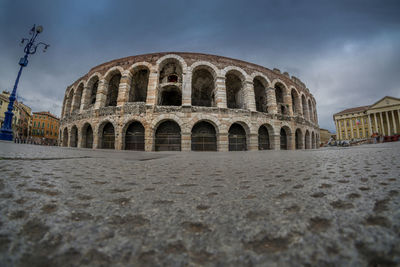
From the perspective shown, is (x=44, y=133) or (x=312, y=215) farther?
(x=44, y=133)

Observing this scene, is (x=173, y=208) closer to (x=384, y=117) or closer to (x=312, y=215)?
(x=312, y=215)

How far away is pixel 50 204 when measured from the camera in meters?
0.48

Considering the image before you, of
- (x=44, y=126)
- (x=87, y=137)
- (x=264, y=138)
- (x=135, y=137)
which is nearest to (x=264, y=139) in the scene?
(x=264, y=138)

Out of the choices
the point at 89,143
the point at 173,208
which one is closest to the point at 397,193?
the point at 173,208

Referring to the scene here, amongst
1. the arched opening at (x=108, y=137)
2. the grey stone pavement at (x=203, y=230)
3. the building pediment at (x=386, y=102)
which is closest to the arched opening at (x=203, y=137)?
the arched opening at (x=108, y=137)

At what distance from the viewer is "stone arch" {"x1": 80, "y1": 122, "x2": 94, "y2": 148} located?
10878 millimetres

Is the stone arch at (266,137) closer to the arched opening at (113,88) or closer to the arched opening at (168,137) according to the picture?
the arched opening at (168,137)

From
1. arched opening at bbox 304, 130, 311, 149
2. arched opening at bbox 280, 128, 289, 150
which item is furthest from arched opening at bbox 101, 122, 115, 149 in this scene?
arched opening at bbox 304, 130, 311, 149

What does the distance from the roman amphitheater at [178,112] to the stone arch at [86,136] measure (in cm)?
6

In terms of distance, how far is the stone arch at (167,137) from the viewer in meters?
9.51

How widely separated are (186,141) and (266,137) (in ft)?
19.9

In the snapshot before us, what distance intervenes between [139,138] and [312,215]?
403 inches

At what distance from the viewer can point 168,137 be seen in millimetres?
9562

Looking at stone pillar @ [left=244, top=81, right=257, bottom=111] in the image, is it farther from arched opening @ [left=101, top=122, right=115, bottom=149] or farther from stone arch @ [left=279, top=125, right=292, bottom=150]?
arched opening @ [left=101, top=122, right=115, bottom=149]
